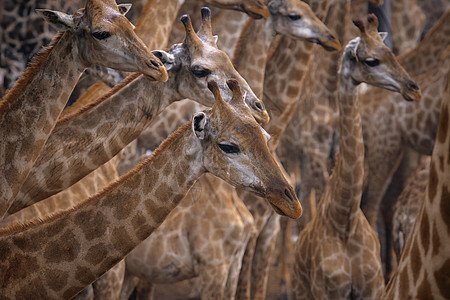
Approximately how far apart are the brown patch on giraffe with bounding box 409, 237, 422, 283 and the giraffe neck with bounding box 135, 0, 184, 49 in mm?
3401

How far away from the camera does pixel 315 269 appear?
4.28 metres

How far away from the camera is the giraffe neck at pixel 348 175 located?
13.9 feet

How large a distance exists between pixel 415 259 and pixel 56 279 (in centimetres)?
171

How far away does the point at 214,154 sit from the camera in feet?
9.61

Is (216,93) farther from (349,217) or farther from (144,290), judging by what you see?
(144,290)

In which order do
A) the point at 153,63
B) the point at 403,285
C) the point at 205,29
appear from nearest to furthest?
the point at 403,285
the point at 153,63
the point at 205,29

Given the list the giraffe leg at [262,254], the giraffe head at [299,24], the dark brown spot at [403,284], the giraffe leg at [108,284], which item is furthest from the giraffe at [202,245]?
the dark brown spot at [403,284]

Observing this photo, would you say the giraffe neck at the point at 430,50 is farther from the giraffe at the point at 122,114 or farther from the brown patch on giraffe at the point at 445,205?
the brown patch on giraffe at the point at 445,205

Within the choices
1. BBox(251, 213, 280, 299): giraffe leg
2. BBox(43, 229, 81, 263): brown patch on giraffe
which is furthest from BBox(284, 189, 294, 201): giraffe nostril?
BBox(251, 213, 280, 299): giraffe leg

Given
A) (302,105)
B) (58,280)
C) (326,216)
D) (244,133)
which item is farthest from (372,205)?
(58,280)

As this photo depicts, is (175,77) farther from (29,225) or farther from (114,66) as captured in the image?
(29,225)

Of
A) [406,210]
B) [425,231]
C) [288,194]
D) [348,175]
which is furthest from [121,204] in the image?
[406,210]

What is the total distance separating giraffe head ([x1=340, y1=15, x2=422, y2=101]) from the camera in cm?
447

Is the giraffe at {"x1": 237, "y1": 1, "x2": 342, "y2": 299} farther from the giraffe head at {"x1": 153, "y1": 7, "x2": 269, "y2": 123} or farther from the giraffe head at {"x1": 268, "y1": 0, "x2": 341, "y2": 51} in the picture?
the giraffe head at {"x1": 153, "y1": 7, "x2": 269, "y2": 123}
